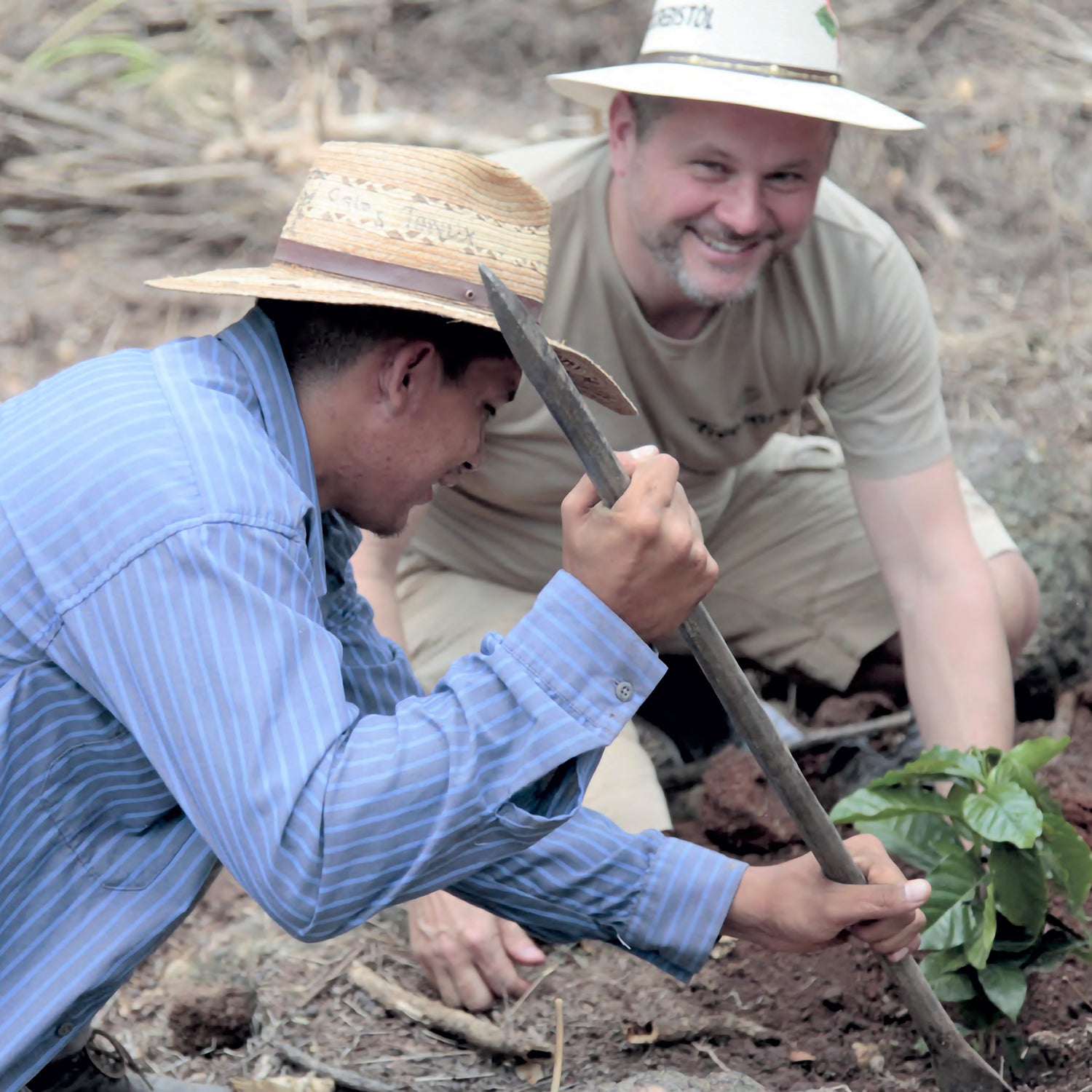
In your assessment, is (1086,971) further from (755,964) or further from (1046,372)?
(1046,372)

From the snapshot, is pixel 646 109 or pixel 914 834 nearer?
pixel 914 834

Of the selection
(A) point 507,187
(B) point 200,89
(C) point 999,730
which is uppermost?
(A) point 507,187

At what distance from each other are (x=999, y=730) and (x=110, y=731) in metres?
2.06

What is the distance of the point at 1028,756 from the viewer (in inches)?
93.1

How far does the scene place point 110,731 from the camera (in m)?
1.79

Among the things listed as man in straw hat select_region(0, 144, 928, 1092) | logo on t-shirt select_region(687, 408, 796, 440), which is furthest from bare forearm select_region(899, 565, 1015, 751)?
man in straw hat select_region(0, 144, 928, 1092)

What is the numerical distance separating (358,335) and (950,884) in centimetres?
131

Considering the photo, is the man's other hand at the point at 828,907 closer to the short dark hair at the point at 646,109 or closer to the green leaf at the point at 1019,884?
the green leaf at the point at 1019,884

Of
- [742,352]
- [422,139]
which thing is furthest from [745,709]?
[422,139]

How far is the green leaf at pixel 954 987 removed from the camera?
242 cm

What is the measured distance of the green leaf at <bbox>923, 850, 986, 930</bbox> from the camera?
238 centimetres

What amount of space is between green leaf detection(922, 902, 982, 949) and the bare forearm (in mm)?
790

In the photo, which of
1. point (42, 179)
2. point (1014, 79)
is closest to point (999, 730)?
point (1014, 79)

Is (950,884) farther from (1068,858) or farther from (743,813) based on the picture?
(743,813)
